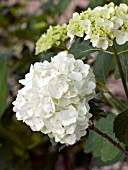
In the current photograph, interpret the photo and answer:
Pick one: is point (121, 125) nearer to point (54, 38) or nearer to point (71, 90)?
point (71, 90)

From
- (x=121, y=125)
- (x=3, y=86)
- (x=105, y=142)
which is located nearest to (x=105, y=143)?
(x=105, y=142)

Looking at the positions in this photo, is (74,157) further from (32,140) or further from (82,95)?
(82,95)

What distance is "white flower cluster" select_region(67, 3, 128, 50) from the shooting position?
0.75 m

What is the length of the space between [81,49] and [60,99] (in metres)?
0.16

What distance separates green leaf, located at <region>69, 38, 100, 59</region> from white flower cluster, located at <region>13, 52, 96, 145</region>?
0.31ft

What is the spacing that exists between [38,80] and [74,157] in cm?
102

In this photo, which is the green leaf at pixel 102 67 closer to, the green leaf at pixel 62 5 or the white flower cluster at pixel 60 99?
the white flower cluster at pixel 60 99

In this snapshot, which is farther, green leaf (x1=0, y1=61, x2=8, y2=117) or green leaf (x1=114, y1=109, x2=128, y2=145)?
green leaf (x1=0, y1=61, x2=8, y2=117)

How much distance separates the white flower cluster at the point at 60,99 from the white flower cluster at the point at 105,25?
0.05 m

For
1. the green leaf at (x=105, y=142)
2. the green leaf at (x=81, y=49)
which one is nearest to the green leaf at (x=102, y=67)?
the green leaf at (x=105, y=142)

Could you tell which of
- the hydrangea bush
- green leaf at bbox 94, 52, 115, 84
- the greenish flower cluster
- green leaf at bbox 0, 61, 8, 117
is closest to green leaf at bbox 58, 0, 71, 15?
green leaf at bbox 0, 61, 8, 117

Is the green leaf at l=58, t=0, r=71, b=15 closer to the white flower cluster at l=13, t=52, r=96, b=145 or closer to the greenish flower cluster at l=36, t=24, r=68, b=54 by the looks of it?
the greenish flower cluster at l=36, t=24, r=68, b=54

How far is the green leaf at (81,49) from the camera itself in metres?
0.86

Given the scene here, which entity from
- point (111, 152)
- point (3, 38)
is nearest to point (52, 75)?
point (111, 152)
